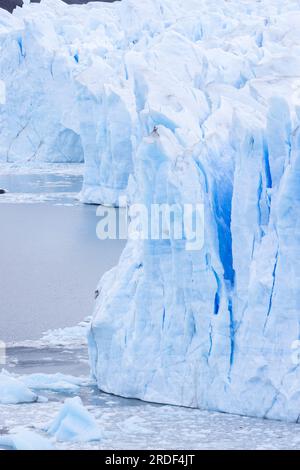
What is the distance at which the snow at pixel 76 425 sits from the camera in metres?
5.72

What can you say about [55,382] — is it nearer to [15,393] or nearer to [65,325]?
[15,393]

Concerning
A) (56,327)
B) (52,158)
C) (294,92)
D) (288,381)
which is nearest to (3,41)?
(52,158)

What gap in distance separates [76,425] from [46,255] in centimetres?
777

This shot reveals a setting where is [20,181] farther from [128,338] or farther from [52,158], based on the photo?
[128,338]

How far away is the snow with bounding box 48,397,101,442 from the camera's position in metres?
5.72

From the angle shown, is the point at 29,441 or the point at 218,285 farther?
the point at 218,285

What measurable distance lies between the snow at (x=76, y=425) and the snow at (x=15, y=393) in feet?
2.59

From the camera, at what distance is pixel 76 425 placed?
5.75m

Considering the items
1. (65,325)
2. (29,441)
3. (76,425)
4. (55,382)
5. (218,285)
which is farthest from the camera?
(65,325)

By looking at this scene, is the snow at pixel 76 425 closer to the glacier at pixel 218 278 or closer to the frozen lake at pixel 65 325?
the frozen lake at pixel 65 325

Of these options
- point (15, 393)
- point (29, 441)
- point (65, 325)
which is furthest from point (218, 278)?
point (65, 325)

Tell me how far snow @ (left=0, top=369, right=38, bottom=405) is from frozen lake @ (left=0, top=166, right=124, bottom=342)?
200cm
